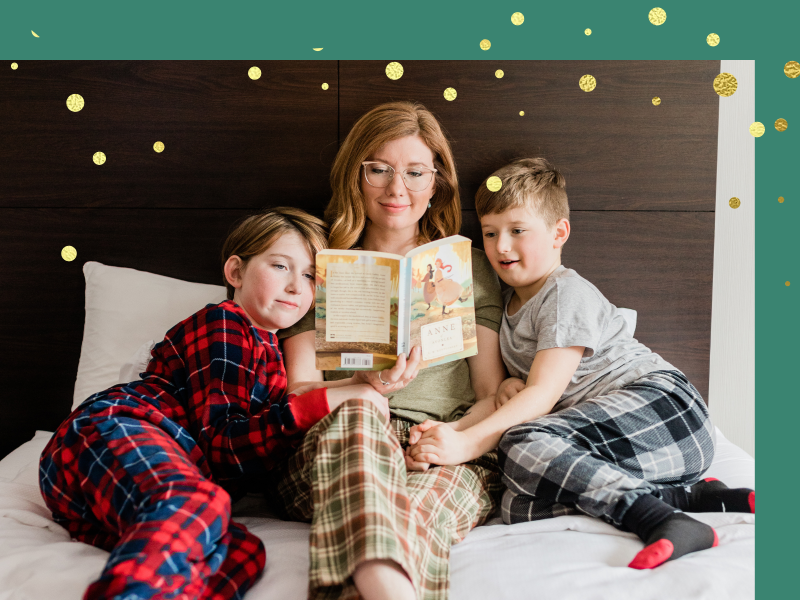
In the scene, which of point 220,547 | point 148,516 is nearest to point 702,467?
point 220,547

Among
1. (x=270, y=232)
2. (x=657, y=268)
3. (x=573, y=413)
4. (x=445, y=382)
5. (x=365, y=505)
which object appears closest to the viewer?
(x=365, y=505)

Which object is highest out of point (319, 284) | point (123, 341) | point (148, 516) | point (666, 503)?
point (319, 284)

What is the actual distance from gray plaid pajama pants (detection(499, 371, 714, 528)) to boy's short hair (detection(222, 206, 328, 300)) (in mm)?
643

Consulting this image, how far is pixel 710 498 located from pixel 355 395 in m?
0.76

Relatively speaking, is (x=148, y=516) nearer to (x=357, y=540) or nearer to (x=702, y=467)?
(x=357, y=540)

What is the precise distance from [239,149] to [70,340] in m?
0.76

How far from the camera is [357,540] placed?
849 mm

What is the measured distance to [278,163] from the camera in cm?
172

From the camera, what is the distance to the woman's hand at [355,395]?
1215 millimetres

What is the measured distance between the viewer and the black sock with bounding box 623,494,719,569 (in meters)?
1.00

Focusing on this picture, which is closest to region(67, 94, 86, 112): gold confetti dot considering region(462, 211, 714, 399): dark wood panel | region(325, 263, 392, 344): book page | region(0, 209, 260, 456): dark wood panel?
region(0, 209, 260, 456): dark wood panel

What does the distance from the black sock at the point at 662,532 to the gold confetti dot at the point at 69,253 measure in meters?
1.62

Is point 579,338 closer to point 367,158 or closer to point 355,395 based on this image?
point 355,395

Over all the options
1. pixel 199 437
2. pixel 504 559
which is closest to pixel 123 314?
pixel 199 437
